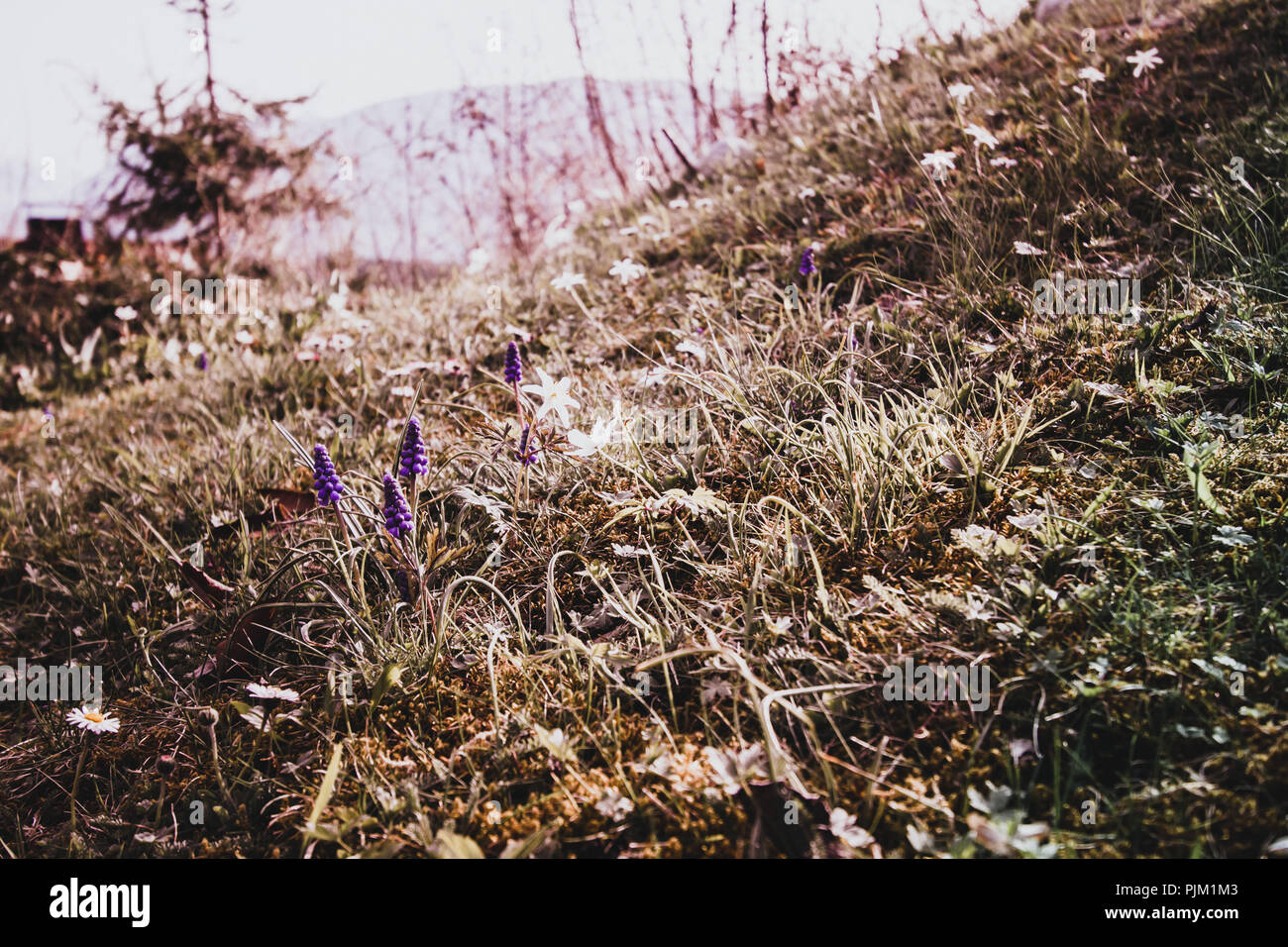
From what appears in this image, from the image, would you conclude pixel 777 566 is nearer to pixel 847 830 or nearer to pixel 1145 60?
pixel 847 830

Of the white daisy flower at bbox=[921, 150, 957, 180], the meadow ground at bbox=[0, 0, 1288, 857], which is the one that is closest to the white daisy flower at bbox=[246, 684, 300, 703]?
the meadow ground at bbox=[0, 0, 1288, 857]

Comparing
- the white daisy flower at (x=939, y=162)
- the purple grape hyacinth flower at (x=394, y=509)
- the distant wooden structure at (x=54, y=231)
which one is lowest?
the purple grape hyacinth flower at (x=394, y=509)

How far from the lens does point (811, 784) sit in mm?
1466

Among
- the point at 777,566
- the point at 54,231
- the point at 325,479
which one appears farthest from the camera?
the point at 54,231

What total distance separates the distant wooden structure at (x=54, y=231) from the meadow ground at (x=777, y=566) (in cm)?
330

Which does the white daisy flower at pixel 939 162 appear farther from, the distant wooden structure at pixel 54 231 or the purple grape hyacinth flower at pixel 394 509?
the distant wooden structure at pixel 54 231

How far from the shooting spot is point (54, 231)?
6.26 m

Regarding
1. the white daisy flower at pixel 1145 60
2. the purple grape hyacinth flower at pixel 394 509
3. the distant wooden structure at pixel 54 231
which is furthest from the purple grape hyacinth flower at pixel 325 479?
the distant wooden structure at pixel 54 231

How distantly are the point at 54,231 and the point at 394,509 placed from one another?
21.0 feet

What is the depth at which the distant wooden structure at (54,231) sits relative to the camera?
610cm

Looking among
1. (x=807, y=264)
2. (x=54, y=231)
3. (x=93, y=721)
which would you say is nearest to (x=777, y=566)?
(x=807, y=264)

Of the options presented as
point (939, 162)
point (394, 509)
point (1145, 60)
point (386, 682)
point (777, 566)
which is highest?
point (1145, 60)

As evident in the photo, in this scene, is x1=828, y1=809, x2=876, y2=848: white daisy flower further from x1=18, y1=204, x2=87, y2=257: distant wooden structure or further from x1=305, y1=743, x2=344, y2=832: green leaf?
x1=18, y1=204, x2=87, y2=257: distant wooden structure
